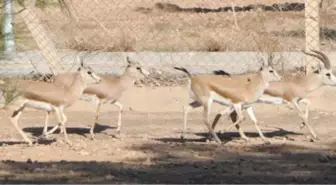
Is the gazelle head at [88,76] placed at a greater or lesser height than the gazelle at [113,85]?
greater

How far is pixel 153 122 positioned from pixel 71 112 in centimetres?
148

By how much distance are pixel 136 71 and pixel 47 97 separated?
233 centimetres

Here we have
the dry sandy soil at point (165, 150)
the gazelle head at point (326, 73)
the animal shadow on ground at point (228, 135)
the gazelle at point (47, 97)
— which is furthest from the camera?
the gazelle head at point (326, 73)

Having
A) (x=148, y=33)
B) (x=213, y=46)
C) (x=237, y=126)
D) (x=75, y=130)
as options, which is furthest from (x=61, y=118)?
(x=148, y=33)

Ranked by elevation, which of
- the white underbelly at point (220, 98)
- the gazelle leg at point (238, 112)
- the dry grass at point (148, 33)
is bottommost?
the gazelle leg at point (238, 112)

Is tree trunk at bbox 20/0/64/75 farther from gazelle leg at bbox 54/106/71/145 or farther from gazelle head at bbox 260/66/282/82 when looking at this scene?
gazelle head at bbox 260/66/282/82

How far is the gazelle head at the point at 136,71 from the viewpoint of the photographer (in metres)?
14.4

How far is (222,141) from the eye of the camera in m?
12.4

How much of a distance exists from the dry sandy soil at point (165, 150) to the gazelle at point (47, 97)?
337 millimetres

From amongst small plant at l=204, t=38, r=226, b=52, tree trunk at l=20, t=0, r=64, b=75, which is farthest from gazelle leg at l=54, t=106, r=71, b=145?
small plant at l=204, t=38, r=226, b=52

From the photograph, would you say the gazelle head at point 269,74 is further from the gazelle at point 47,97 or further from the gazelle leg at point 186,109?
the gazelle at point 47,97

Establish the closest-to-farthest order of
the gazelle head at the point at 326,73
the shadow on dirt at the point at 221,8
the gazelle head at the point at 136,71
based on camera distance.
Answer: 1. the gazelle head at the point at 326,73
2. the gazelle head at the point at 136,71
3. the shadow on dirt at the point at 221,8

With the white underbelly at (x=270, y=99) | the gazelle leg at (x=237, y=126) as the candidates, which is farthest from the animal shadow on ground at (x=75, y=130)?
the white underbelly at (x=270, y=99)

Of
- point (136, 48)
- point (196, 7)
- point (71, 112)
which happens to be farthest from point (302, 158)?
point (196, 7)
